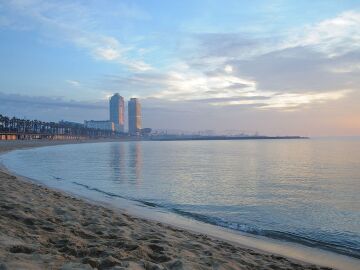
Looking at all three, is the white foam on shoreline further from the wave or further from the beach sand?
the beach sand

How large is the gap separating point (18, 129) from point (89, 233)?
614 ft

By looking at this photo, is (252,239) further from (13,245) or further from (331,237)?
(13,245)

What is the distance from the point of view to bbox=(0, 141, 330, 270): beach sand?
21.0ft

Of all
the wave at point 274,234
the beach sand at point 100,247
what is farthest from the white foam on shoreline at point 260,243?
the beach sand at point 100,247

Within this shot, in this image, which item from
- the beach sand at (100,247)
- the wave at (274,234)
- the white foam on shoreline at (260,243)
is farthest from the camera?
the wave at (274,234)

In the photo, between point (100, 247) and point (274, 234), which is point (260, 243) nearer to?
point (274, 234)

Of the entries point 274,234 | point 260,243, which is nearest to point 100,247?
point 260,243

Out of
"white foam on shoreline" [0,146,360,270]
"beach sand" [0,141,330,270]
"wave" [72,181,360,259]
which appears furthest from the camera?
"wave" [72,181,360,259]

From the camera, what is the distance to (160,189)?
25125 mm

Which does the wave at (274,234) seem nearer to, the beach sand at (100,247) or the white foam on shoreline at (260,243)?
the white foam on shoreline at (260,243)

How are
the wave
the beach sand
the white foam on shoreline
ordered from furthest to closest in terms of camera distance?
the wave < the white foam on shoreline < the beach sand

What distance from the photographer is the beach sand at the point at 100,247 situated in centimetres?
639

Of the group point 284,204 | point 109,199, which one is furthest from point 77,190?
point 284,204

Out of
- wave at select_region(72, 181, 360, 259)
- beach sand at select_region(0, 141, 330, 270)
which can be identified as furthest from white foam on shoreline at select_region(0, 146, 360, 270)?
→ beach sand at select_region(0, 141, 330, 270)
